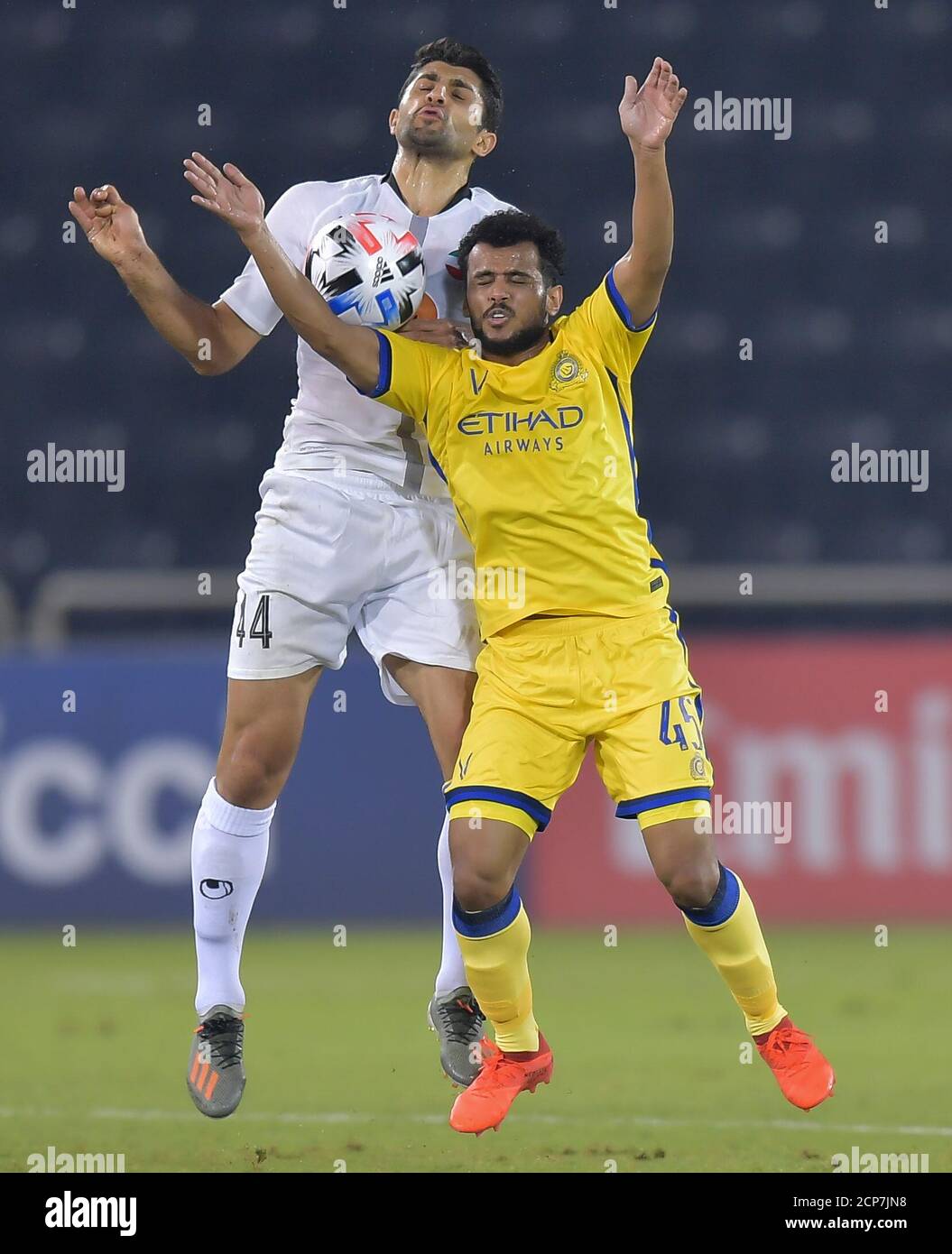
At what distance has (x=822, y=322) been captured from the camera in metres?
10.1

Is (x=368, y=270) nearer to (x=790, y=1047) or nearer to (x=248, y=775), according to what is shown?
(x=248, y=775)

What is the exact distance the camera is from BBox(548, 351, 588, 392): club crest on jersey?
4309 mm

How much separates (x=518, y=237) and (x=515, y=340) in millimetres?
233

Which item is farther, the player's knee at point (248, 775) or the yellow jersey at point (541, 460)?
the player's knee at point (248, 775)

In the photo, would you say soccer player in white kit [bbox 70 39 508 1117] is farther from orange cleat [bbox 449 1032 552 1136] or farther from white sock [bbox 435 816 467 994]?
orange cleat [bbox 449 1032 552 1136]

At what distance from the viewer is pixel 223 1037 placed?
4.46 metres

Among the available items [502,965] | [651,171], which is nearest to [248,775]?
[502,965]

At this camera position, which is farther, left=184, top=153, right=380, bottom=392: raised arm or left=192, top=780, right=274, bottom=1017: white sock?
left=192, top=780, right=274, bottom=1017: white sock

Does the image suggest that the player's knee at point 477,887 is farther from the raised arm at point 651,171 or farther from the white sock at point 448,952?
the raised arm at point 651,171

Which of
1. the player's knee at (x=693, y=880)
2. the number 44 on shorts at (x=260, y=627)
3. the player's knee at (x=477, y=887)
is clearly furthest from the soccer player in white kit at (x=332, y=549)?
the player's knee at (x=693, y=880)

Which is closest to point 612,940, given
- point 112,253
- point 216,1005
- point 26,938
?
point 26,938

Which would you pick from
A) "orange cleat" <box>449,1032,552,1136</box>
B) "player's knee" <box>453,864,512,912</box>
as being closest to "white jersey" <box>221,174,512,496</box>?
"player's knee" <box>453,864,512,912</box>

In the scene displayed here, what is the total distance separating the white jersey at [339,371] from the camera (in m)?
4.58

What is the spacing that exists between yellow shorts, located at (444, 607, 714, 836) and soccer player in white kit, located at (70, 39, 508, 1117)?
0.29 meters
